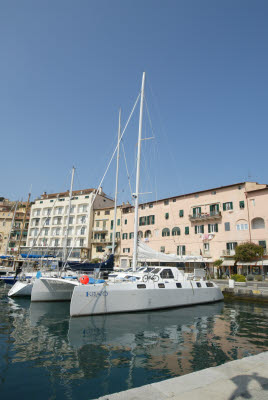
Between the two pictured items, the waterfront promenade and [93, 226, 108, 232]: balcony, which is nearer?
the waterfront promenade

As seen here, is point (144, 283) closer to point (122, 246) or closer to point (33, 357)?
point (33, 357)

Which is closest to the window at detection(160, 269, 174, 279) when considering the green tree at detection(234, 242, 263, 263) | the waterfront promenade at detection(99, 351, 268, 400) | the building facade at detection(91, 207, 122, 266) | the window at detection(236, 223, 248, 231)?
the waterfront promenade at detection(99, 351, 268, 400)

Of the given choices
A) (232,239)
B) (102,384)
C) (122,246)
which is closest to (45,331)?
(102,384)

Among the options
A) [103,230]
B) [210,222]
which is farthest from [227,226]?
[103,230]

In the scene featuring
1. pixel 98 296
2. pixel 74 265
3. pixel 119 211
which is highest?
pixel 119 211

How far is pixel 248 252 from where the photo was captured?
35219 millimetres

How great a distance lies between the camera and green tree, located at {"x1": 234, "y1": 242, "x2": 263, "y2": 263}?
35125 mm

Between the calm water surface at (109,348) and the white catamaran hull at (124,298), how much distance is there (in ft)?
1.87

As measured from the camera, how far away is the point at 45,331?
40.7 ft

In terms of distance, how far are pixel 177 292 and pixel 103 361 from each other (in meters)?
10.8

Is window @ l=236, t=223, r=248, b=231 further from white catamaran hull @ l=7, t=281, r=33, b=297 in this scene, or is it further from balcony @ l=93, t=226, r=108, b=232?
white catamaran hull @ l=7, t=281, r=33, b=297

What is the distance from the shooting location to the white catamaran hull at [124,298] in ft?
48.9

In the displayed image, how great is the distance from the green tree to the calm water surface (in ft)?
62.8

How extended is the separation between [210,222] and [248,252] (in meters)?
9.28
